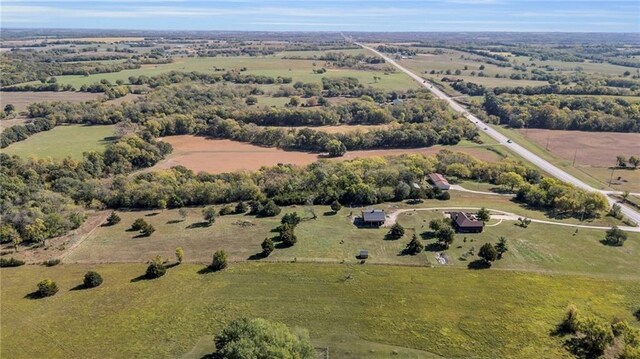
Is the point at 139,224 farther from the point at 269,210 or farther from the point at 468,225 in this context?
the point at 468,225

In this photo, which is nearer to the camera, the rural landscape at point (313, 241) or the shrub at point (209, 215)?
the rural landscape at point (313, 241)

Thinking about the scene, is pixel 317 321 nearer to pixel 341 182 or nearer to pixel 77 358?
pixel 77 358

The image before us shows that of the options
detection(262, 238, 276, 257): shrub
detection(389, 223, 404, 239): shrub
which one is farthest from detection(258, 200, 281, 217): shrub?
detection(389, 223, 404, 239): shrub

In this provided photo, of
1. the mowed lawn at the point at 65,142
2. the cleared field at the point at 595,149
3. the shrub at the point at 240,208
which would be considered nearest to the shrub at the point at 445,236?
the shrub at the point at 240,208

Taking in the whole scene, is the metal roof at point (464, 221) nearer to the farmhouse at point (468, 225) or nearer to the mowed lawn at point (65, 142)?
the farmhouse at point (468, 225)

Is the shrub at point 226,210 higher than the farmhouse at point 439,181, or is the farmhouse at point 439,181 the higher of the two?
the farmhouse at point 439,181

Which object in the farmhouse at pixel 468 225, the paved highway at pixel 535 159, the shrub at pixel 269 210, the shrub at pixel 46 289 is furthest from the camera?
the paved highway at pixel 535 159
